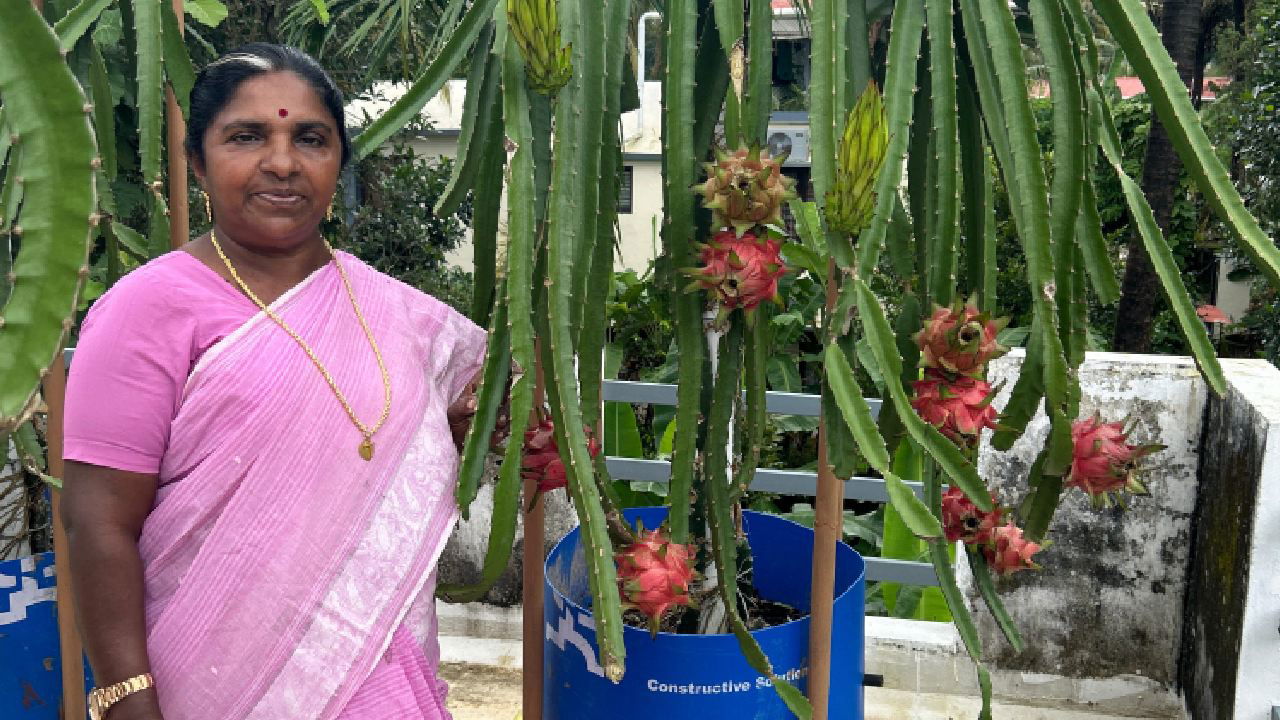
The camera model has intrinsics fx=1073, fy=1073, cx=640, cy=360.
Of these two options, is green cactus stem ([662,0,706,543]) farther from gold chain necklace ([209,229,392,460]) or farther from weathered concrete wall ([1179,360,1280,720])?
weathered concrete wall ([1179,360,1280,720])

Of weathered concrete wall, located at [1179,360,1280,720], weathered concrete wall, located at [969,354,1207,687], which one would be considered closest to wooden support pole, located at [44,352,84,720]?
weathered concrete wall, located at [969,354,1207,687]

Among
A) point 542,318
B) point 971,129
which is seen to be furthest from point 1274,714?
point 542,318

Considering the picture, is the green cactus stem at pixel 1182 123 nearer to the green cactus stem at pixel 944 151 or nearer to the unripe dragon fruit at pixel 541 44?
the green cactus stem at pixel 944 151

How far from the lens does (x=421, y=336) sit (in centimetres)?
137

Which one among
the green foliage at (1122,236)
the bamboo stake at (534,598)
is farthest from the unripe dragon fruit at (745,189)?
the green foliage at (1122,236)

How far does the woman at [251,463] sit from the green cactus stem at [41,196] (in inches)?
24.4

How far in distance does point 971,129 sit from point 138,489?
42.1 inches

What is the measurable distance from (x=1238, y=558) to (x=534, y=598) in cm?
143

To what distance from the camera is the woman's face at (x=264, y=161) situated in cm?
124

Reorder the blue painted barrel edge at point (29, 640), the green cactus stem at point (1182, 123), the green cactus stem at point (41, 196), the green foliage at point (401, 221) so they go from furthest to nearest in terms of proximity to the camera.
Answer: the green foliage at point (401, 221) < the blue painted barrel edge at point (29, 640) < the green cactus stem at point (1182, 123) < the green cactus stem at point (41, 196)

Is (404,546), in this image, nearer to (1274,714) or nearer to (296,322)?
(296,322)

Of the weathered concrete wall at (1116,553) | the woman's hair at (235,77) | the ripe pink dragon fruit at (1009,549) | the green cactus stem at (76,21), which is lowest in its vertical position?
the weathered concrete wall at (1116,553)

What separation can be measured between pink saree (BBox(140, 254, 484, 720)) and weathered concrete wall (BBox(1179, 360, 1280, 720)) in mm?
1542

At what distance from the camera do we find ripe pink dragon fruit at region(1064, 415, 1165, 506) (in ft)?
3.89
